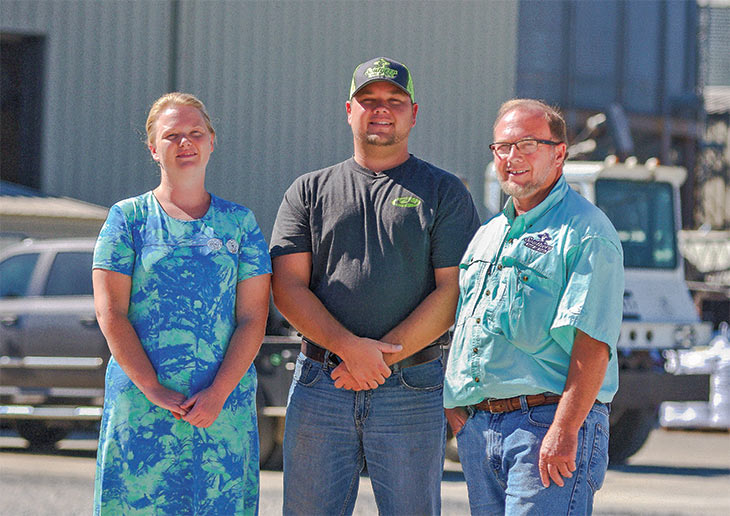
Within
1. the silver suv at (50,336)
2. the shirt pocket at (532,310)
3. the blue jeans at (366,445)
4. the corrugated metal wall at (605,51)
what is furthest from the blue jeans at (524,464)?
the corrugated metal wall at (605,51)

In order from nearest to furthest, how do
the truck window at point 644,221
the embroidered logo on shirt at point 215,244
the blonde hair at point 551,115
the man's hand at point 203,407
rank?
the blonde hair at point 551,115 → the man's hand at point 203,407 → the embroidered logo on shirt at point 215,244 → the truck window at point 644,221

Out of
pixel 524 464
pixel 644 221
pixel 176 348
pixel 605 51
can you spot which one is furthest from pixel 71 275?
pixel 605 51

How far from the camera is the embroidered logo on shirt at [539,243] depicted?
324cm

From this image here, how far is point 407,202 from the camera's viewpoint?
12.5ft

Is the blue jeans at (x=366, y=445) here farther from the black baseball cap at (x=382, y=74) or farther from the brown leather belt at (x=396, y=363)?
the black baseball cap at (x=382, y=74)

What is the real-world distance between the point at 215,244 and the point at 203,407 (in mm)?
560

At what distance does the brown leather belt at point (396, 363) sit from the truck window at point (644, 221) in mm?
7726

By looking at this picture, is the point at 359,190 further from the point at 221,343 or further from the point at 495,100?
the point at 495,100

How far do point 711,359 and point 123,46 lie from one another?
405 inches

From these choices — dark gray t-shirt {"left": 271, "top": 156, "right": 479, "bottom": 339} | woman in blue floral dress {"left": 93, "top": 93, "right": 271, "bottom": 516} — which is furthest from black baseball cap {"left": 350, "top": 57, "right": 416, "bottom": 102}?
woman in blue floral dress {"left": 93, "top": 93, "right": 271, "bottom": 516}

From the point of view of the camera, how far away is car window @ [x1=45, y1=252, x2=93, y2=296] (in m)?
9.59

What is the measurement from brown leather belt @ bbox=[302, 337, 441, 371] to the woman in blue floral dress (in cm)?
26

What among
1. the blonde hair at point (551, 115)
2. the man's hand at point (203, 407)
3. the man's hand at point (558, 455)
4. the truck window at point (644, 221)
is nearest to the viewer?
the man's hand at point (558, 455)

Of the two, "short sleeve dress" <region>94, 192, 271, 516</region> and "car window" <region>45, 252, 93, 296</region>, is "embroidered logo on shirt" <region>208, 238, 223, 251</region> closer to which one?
"short sleeve dress" <region>94, 192, 271, 516</region>
